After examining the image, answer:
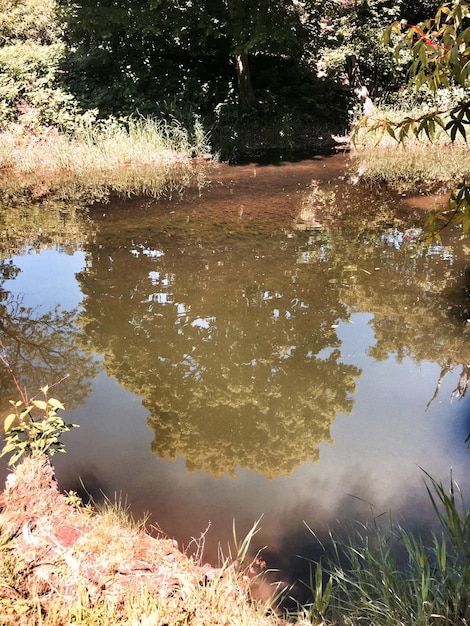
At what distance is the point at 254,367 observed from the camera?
3721 millimetres

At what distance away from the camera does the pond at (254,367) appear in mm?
2682

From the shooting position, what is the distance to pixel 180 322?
4383mm

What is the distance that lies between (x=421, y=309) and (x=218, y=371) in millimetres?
1985

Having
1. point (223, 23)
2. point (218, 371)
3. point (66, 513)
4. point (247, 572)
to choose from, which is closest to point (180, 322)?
point (218, 371)

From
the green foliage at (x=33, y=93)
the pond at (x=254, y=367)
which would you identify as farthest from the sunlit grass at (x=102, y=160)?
the pond at (x=254, y=367)

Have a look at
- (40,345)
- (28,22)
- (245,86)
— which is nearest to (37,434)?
(40,345)

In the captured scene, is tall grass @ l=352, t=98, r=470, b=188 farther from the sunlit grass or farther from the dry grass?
the dry grass

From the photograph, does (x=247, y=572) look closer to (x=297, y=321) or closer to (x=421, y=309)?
(x=297, y=321)

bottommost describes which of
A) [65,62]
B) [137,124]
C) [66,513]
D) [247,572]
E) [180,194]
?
[247,572]

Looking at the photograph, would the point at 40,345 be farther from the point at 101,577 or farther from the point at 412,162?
the point at 412,162

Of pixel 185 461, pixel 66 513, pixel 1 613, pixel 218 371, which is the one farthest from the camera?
pixel 218 371

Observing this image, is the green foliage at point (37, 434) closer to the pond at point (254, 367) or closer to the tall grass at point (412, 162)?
the pond at point (254, 367)

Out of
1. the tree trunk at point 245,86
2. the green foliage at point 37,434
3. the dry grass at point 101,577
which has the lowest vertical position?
the dry grass at point 101,577

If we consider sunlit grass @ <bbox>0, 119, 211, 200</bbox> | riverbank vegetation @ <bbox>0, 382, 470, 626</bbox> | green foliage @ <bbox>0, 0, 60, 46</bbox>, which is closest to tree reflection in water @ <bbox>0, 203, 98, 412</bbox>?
riverbank vegetation @ <bbox>0, 382, 470, 626</bbox>
